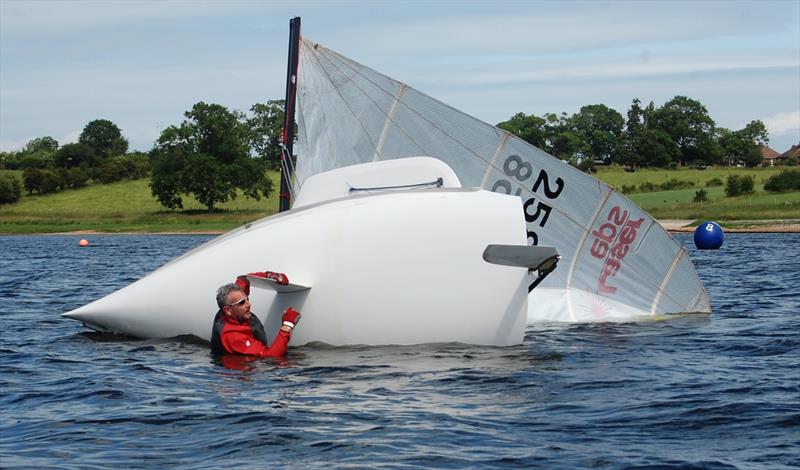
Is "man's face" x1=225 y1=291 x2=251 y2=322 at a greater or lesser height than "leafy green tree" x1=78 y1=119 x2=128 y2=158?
lesser

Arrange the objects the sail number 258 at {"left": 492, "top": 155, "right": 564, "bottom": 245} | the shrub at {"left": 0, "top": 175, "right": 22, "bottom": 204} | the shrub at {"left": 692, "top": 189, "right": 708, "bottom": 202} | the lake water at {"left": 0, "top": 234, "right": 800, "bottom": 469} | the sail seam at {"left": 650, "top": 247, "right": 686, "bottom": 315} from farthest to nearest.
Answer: the shrub at {"left": 0, "top": 175, "right": 22, "bottom": 204}, the shrub at {"left": 692, "top": 189, "right": 708, "bottom": 202}, the sail seam at {"left": 650, "top": 247, "right": 686, "bottom": 315}, the sail number 258 at {"left": 492, "top": 155, "right": 564, "bottom": 245}, the lake water at {"left": 0, "top": 234, "right": 800, "bottom": 469}

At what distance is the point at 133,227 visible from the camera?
64312 millimetres

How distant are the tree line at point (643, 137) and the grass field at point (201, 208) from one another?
24.1 m

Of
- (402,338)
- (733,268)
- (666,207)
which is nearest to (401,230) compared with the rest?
(402,338)

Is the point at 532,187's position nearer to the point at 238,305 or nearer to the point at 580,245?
the point at 580,245

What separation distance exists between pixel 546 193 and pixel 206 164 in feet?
210

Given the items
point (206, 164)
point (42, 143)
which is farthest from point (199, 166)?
point (42, 143)

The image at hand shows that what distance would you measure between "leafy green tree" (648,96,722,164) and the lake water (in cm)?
10846

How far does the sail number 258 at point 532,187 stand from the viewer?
466 inches

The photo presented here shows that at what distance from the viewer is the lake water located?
6.30 m

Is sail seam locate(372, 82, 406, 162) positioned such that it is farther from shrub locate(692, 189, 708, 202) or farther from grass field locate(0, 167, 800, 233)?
shrub locate(692, 189, 708, 202)

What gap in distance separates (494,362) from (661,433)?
99.5 inches

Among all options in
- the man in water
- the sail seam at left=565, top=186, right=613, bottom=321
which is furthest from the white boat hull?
the sail seam at left=565, top=186, right=613, bottom=321

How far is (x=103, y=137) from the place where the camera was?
133 meters
